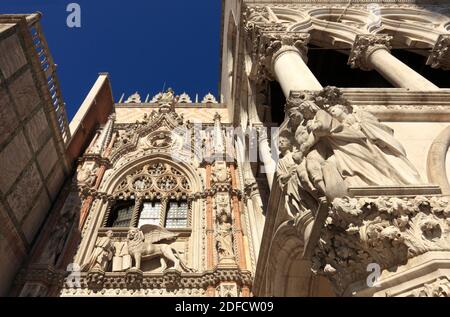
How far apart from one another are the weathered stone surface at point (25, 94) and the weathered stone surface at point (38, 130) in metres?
0.35

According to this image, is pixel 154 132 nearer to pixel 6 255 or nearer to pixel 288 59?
pixel 6 255

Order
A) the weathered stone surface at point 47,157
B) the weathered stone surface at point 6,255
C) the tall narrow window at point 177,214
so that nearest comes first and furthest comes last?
the weathered stone surface at point 6,255
the weathered stone surface at point 47,157
the tall narrow window at point 177,214

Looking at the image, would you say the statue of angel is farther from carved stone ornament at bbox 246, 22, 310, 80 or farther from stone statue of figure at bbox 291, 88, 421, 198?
stone statue of figure at bbox 291, 88, 421, 198

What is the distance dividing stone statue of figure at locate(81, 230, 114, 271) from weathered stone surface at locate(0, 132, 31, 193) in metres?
2.92

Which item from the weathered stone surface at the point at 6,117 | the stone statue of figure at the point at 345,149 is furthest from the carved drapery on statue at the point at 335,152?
the weathered stone surface at the point at 6,117

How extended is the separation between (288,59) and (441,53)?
4339 mm

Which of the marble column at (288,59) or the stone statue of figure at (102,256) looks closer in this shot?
the marble column at (288,59)

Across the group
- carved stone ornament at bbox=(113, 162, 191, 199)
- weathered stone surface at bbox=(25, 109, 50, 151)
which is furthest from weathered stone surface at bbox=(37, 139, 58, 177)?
carved stone ornament at bbox=(113, 162, 191, 199)

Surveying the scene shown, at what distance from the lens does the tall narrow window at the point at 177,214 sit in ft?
37.1

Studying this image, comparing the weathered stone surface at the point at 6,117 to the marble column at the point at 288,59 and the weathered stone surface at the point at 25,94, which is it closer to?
the weathered stone surface at the point at 25,94

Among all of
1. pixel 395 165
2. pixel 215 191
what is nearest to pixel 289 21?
pixel 215 191

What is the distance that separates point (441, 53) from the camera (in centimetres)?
852

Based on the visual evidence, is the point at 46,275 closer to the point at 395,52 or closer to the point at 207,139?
the point at 207,139

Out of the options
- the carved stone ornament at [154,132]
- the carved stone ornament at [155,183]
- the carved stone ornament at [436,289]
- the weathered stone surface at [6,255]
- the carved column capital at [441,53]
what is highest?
the carved stone ornament at [154,132]
